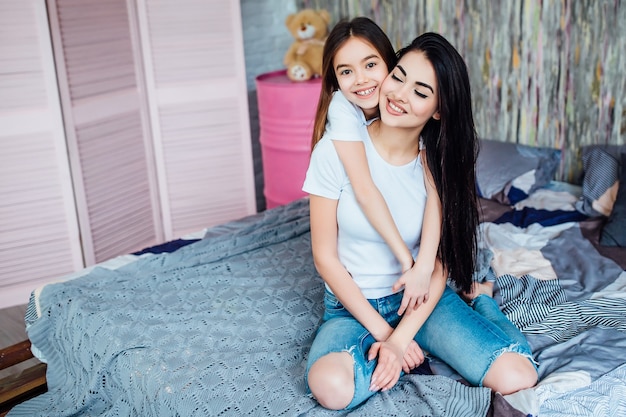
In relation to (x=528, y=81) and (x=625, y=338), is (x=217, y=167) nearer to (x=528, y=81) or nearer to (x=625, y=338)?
(x=528, y=81)

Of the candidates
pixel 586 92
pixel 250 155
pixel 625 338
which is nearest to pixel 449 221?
pixel 625 338

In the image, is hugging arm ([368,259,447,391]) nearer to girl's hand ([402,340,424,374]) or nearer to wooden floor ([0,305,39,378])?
girl's hand ([402,340,424,374])

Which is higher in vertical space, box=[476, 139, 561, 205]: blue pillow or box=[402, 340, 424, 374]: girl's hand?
box=[476, 139, 561, 205]: blue pillow

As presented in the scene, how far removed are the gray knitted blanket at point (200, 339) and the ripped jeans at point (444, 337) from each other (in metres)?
0.06

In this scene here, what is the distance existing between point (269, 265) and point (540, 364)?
89cm

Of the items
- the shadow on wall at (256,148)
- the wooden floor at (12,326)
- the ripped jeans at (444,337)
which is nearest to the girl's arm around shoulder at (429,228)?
the ripped jeans at (444,337)

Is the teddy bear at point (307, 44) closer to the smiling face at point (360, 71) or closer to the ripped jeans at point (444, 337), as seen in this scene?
the smiling face at point (360, 71)

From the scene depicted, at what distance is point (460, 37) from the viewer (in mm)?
2893

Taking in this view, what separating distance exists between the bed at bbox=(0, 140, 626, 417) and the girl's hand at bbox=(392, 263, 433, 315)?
16cm

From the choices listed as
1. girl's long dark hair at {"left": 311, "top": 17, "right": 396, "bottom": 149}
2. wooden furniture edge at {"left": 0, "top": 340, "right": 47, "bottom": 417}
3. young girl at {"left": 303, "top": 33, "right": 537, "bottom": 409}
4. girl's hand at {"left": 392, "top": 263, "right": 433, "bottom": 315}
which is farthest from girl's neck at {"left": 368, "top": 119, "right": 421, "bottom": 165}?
wooden furniture edge at {"left": 0, "top": 340, "right": 47, "bottom": 417}

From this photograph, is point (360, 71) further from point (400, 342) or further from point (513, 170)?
point (513, 170)

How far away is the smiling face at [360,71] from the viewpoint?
1.57 m

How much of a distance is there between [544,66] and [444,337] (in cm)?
156

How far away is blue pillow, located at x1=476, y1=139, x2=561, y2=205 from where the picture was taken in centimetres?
253
